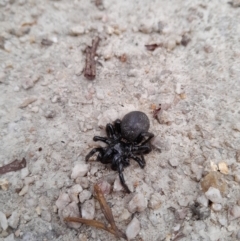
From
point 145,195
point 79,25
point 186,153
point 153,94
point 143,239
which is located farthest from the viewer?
point 79,25

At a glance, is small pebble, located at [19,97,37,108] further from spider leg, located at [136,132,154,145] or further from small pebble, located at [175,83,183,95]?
small pebble, located at [175,83,183,95]

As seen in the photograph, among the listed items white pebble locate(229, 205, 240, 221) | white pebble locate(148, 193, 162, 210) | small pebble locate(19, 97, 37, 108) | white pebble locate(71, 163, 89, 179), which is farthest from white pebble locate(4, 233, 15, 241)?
white pebble locate(229, 205, 240, 221)

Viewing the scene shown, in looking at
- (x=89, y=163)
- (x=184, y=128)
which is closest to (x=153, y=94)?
(x=184, y=128)

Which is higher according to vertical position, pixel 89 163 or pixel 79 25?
pixel 79 25

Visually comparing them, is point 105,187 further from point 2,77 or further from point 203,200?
point 2,77

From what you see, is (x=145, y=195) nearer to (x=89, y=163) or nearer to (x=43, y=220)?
(x=89, y=163)

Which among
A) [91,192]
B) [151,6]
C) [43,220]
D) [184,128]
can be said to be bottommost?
[43,220]

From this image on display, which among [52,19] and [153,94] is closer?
[153,94]

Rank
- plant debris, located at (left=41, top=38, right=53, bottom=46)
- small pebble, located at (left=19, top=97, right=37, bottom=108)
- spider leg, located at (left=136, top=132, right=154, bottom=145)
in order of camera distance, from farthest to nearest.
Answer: plant debris, located at (left=41, top=38, right=53, bottom=46)
small pebble, located at (left=19, top=97, right=37, bottom=108)
spider leg, located at (left=136, top=132, right=154, bottom=145)

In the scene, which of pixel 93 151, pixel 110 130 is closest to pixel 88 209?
pixel 93 151
